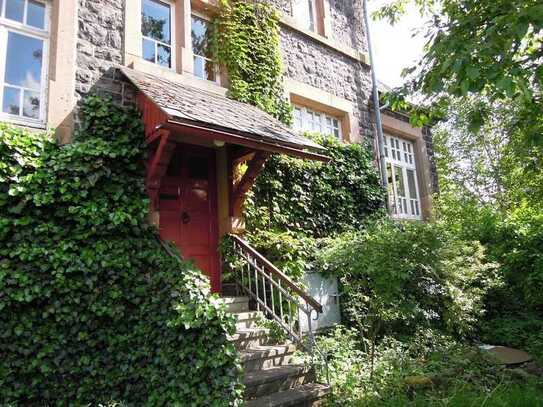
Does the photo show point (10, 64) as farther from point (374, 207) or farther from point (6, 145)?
point (374, 207)

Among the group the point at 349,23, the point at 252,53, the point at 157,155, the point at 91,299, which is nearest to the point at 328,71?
the point at 349,23

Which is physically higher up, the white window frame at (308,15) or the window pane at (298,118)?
the white window frame at (308,15)

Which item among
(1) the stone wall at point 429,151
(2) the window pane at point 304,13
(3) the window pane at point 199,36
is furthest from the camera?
(1) the stone wall at point 429,151

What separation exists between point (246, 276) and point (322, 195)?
8.13 feet

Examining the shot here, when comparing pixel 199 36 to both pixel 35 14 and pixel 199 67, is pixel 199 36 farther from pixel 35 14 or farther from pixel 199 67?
pixel 35 14

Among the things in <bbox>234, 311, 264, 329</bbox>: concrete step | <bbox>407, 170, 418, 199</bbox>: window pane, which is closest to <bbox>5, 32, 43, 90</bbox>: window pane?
<bbox>234, 311, 264, 329</bbox>: concrete step

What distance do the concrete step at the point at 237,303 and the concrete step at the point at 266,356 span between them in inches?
29.6

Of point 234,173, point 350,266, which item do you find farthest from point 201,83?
point 350,266

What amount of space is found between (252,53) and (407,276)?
4657 millimetres

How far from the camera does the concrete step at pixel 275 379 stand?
4.19 metres

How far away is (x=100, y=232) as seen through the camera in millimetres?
4613

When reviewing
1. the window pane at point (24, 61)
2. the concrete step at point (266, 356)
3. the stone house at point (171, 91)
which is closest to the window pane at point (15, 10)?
the stone house at point (171, 91)

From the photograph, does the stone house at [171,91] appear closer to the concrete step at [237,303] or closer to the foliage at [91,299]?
the concrete step at [237,303]

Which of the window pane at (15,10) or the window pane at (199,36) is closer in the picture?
the window pane at (15,10)
